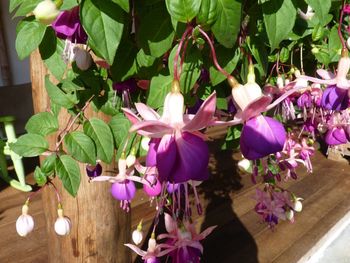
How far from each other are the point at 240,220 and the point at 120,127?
1.85 m

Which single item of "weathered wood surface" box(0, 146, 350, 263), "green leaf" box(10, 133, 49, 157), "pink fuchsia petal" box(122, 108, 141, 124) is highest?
"pink fuchsia petal" box(122, 108, 141, 124)

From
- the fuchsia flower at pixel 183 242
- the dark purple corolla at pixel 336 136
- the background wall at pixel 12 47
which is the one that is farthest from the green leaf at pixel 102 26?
the background wall at pixel 12 47

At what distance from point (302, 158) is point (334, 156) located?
8.15 ft

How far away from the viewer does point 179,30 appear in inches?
14.5

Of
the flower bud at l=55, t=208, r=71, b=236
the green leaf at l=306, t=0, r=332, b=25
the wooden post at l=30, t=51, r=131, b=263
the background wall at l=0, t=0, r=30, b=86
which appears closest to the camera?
the green leaf at l=306, t=0, r=332, b=25

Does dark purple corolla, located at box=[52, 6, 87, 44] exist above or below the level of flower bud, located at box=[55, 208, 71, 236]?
above

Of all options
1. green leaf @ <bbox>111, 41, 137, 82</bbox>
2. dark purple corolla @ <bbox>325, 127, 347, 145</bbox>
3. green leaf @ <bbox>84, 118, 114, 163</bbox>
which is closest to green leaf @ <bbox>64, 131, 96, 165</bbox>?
green leaf @ <bbox>84, 118, 114, 163</bbox>

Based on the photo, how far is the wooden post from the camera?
81cm

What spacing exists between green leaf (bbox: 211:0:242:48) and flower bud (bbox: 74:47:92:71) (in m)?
0.21

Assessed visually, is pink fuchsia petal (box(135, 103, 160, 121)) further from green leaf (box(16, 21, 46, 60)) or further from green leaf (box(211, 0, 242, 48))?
green leaf (box(16, 21, 46, 60))

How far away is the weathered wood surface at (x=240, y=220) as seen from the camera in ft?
6.30

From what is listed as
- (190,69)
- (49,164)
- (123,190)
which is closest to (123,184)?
(123,190)

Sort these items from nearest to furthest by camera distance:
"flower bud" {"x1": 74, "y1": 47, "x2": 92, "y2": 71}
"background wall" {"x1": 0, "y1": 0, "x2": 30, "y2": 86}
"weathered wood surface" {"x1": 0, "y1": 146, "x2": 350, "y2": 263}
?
"flower bud" {"x1": 74, "y1": 47, "x2": 92, "y2": 71} < "weathered wood surface" {"x1": 0, "y1": 146, "x2": 350, "y2": 263} < "background wall" {"x1": 0, "y1": 0, "x2": 30, "y2": 86}

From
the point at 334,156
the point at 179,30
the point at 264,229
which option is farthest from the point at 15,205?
the point at 334,156
